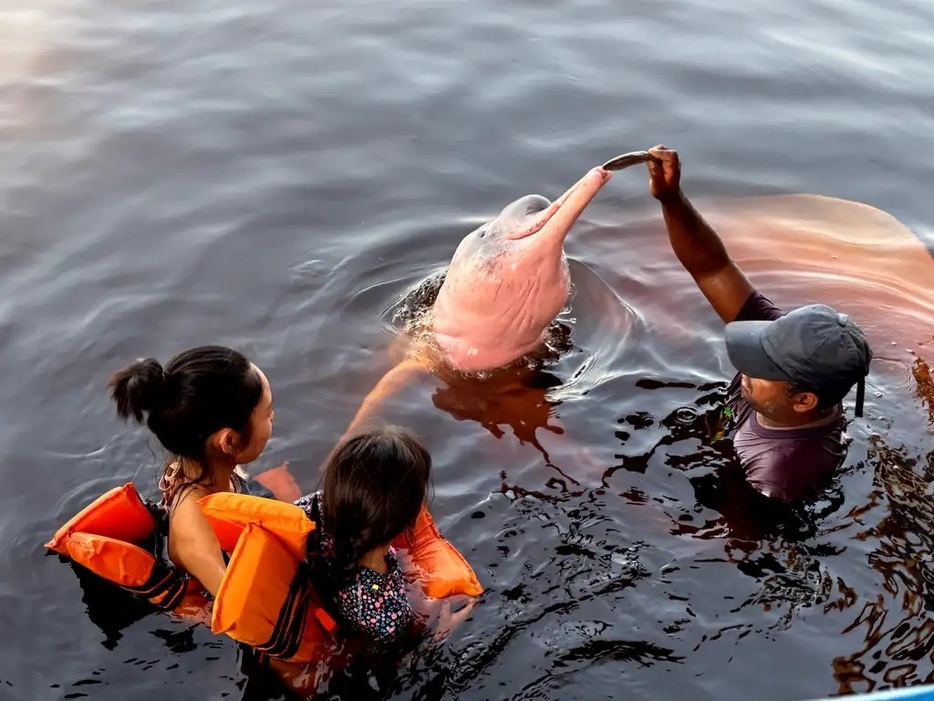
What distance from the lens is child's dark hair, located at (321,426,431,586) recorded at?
362 centimetres

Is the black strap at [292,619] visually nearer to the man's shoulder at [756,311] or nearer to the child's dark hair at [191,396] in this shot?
the child's dark hair at [191,396]

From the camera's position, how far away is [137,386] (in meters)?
3.68

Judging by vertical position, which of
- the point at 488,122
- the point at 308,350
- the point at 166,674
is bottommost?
the point at 166,674

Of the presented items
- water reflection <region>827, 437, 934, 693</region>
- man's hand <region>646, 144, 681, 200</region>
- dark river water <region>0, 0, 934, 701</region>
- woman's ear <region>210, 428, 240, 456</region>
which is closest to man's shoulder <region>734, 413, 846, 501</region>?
dark river water <region>0, 0, 934, 701</region>

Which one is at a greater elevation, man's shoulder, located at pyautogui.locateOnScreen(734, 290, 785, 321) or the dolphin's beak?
the dolphin's beak

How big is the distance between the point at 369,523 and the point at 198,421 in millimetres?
793

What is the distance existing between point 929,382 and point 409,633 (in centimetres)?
344

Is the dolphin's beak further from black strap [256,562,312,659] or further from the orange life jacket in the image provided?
black strap [256,562,312,659]

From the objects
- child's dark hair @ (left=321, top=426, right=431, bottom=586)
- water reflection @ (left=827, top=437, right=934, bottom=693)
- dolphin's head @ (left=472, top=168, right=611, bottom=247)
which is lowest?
water reflection @ (left=827, top=437, right=934, bottom=693)

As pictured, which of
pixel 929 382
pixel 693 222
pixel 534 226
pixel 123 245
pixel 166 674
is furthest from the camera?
pixel 123 245

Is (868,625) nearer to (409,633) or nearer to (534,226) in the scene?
(409,633)

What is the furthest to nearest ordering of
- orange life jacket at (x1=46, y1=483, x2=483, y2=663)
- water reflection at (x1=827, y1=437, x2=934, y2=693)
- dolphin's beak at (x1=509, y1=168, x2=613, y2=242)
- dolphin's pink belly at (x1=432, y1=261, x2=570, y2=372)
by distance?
dolphin's pink belly at (x1=432, y1=261, x2=570, y2=372)
dolphin's beak at (x1=509, y1=168, x2=613, y2=242)
water reflection at (x1=827, y1=437, x2=934, y2=693)
orange life jacket at (x1=46, y1=483, x2=483, y2=663)

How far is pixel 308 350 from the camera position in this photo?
19.6ft

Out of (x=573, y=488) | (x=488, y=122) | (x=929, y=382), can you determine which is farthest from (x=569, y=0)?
(x=573, y=488)
